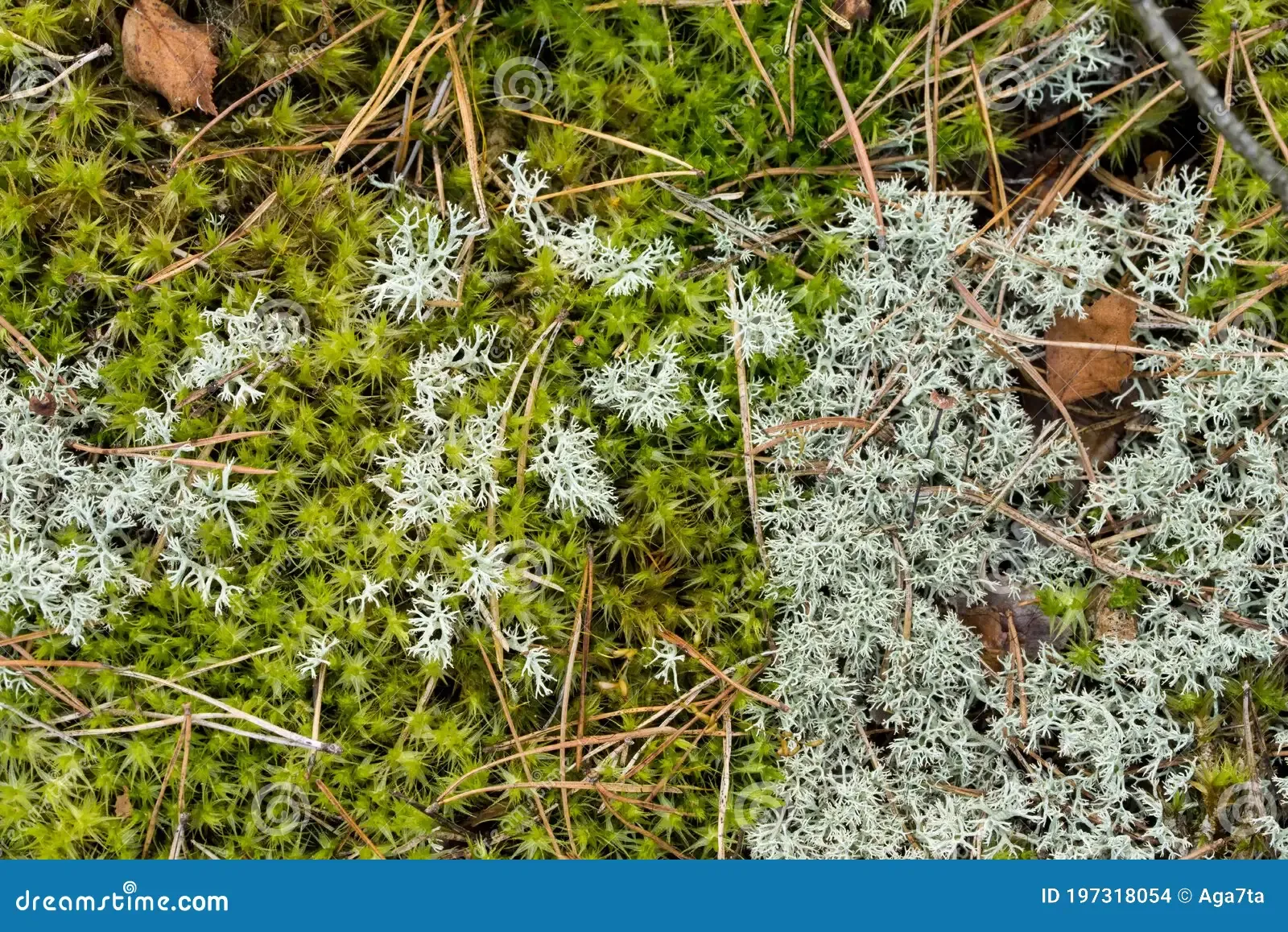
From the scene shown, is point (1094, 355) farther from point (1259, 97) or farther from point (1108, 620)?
point (1259, 97)

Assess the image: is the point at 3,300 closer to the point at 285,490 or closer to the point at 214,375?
the point at 214,375

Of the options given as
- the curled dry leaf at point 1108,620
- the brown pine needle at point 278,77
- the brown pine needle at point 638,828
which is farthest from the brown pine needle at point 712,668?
the brown pine needle at point 278,77

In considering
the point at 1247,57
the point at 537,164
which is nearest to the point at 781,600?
the point at 537,164

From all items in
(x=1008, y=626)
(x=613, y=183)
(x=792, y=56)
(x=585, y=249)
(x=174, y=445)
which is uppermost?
(x=792, y=56)

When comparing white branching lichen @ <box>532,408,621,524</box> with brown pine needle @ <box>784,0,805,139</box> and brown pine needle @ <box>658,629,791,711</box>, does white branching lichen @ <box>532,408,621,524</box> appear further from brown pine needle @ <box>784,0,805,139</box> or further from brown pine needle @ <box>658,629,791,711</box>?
brown pine needle @ <box>784,0,805,139</box>

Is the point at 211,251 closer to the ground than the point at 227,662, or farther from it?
farther from it

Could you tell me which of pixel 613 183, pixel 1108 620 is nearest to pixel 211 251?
pixel 613 183

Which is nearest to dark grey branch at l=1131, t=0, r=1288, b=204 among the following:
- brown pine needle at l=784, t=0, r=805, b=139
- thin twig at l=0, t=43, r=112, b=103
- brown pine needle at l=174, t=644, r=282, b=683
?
brown pine needle at l=784, t=0, r=805, b=139
